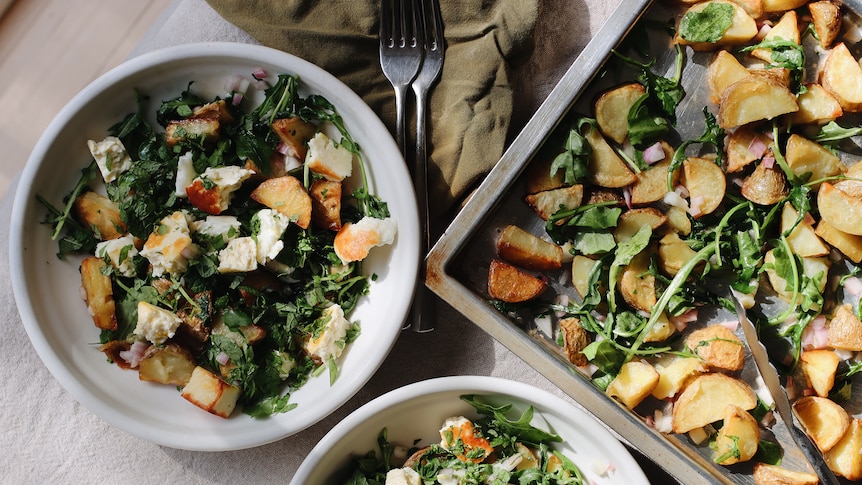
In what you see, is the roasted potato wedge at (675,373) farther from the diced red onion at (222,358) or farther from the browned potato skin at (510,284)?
the diced red onion at (222,358)

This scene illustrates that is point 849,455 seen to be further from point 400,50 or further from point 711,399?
point 400,50

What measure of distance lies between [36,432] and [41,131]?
0.78 metres

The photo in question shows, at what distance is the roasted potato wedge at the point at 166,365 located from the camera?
1.52 metres

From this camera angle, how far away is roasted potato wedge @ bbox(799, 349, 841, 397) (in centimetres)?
146

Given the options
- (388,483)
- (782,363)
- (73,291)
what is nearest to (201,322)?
(73,291)

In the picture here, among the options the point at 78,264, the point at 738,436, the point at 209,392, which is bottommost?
the point at 738,436

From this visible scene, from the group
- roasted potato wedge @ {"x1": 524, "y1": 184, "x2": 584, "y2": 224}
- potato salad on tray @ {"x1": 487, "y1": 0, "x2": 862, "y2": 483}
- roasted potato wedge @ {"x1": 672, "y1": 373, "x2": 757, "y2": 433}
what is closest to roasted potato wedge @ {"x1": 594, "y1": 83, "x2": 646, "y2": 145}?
potato salad on tray @ {"x1": 487, "y1": 0, "x2": 862, "y2": 483}

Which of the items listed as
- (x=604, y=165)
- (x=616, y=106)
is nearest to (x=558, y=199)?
(x=604, y=165)

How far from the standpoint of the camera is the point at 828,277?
153cm

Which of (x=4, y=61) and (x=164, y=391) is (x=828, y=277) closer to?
(x=164, y=391)

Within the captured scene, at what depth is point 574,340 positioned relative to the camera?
1.50m

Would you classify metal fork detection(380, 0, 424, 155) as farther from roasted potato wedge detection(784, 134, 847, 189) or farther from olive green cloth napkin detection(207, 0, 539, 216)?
roasted potato wedge detection(784, 134, 847, 189)

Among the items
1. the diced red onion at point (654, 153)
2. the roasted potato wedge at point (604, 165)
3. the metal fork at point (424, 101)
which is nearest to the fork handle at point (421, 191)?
the metal fork at point (424, 101)

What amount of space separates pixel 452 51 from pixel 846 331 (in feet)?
3.50
